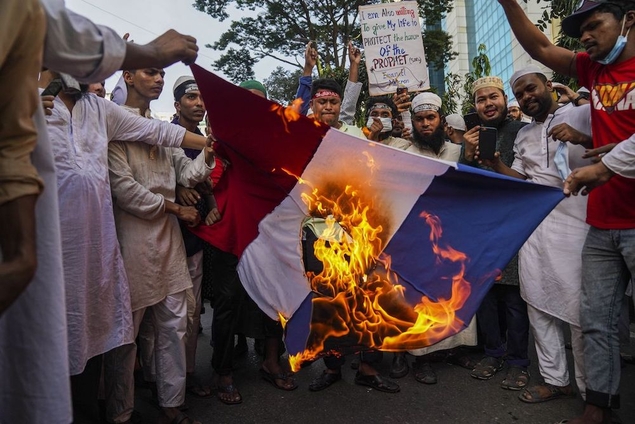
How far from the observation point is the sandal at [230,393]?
351 centimetres

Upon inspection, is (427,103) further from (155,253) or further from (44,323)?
(44,323)

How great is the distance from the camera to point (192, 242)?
366 cm

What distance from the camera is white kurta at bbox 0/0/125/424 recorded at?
4.61 feet

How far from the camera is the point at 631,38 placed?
109 inches

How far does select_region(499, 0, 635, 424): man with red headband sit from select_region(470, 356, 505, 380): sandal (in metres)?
0.93

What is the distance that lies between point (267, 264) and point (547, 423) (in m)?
2.01

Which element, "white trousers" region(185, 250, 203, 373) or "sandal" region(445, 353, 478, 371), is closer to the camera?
"white trousers" region(185, 250, 203, 373)

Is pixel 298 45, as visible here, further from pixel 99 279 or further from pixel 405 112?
pixel 99 279

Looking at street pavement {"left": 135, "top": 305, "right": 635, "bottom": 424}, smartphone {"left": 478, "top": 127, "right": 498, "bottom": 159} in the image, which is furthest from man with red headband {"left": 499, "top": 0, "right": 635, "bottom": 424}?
smartphone {"left": 478, "top": 127, "right": 498, "bottom": 159}

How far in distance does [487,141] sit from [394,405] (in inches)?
75.7

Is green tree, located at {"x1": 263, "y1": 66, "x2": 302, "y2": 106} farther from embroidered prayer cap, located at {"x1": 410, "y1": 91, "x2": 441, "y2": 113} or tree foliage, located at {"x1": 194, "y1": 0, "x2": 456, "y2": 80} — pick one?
embroidered prayer cap, located at {"x1": 410, "y1": 91, "x2": 441, "y2": 113}

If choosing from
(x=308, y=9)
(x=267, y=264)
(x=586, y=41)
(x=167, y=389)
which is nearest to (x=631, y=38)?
(x=586, y=41)

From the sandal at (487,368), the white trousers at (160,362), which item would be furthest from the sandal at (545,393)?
the white trousers at (160,362)

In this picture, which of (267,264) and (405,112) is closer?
(267,264)
